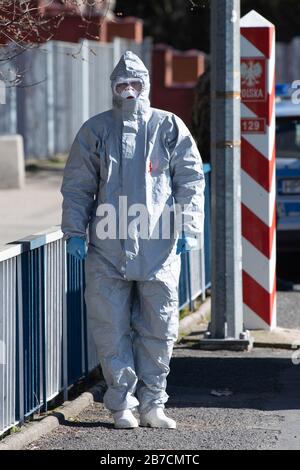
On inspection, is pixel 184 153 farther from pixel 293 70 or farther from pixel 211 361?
pixel 293 70

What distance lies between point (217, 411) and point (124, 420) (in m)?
0.82

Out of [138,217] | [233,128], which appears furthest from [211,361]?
[138,217]

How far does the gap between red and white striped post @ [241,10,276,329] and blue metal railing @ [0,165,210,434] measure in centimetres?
218

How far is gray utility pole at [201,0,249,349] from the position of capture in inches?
366

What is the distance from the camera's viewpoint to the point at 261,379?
336 inches

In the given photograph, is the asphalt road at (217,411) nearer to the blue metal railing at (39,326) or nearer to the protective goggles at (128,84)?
the blue metal railing at (39,326)

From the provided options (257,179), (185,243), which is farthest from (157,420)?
(257,179)

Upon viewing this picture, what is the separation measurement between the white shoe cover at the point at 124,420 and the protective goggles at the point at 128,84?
1831 millimetres

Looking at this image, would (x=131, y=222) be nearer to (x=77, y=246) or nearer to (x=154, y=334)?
(x=77, y=246)

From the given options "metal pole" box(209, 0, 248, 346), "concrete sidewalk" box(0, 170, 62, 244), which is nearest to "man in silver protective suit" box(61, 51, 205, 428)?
"metal pole" box(209, 0, 248, 346)

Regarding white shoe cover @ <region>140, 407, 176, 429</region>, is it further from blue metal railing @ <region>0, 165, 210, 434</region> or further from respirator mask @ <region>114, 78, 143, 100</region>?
respirator mask @ <region>114, 78, 143, 100</region>

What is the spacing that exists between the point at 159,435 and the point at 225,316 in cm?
262

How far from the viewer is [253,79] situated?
9969 millimetres

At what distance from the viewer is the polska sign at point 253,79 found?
391 inches
